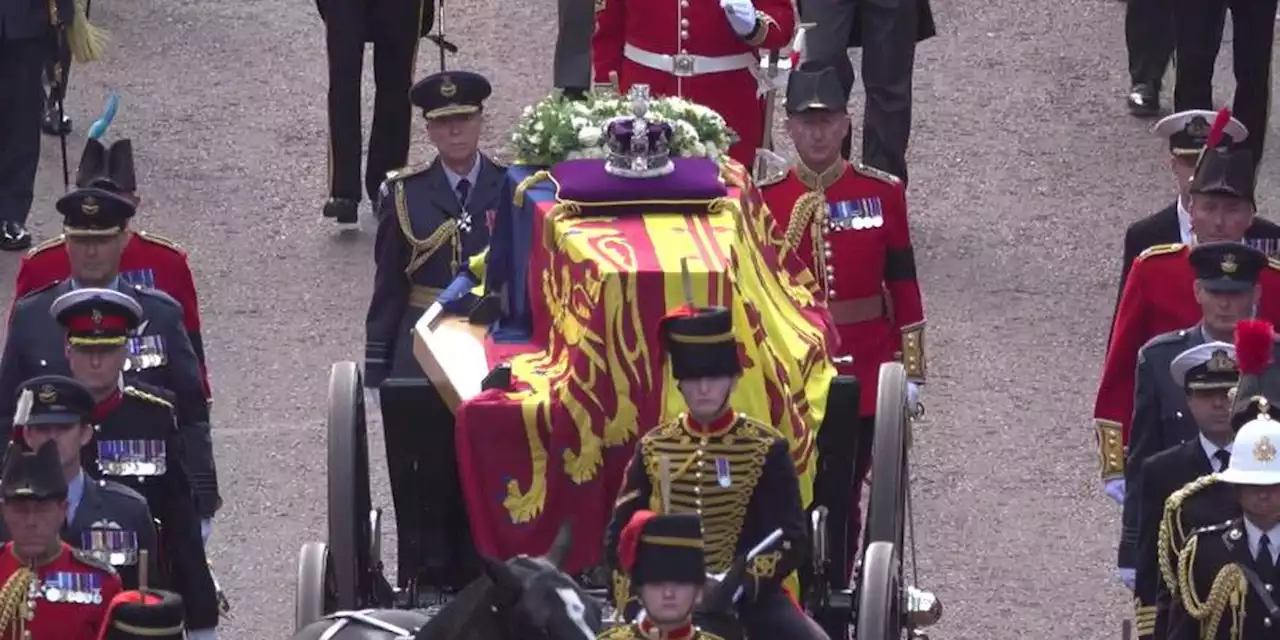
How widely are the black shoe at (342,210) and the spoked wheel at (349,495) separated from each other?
16.5 ft

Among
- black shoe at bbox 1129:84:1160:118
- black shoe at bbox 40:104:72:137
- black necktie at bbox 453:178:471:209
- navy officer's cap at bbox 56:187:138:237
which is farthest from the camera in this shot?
black shoe at bbox 1129:84:1160:118

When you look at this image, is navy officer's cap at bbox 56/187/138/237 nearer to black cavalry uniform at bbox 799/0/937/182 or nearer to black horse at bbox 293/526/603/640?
black horse at bbox 293/526/603/640

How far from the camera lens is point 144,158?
17.0 m

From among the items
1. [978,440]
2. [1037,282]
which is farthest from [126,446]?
[1037,282]

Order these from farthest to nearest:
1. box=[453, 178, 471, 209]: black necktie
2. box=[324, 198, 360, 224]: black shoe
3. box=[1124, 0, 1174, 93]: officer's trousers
→ box=[1124, 0, 1174, 93]: officer's trousers, box=[324, 198, 360, 224]: black shoe, box=[453, 178, 471, 209]: black necktie

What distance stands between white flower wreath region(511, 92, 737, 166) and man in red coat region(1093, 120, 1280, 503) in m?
1.36

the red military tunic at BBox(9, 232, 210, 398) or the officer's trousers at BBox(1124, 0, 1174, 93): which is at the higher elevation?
the red military tunic at BBox(9, 232, 210, 398)

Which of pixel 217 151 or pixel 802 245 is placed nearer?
pixel 802 245

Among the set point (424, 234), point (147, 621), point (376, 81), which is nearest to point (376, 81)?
point (376, 81)

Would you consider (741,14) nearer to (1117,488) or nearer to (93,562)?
(1117,488)

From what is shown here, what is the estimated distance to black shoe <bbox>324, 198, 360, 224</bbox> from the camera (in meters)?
15.8

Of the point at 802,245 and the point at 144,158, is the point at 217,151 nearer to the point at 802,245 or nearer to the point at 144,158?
the point at 144,158

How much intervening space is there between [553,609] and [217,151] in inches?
375

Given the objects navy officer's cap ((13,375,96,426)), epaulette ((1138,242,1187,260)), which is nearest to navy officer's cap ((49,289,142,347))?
navy officer's cap ((13,375,96,426))
